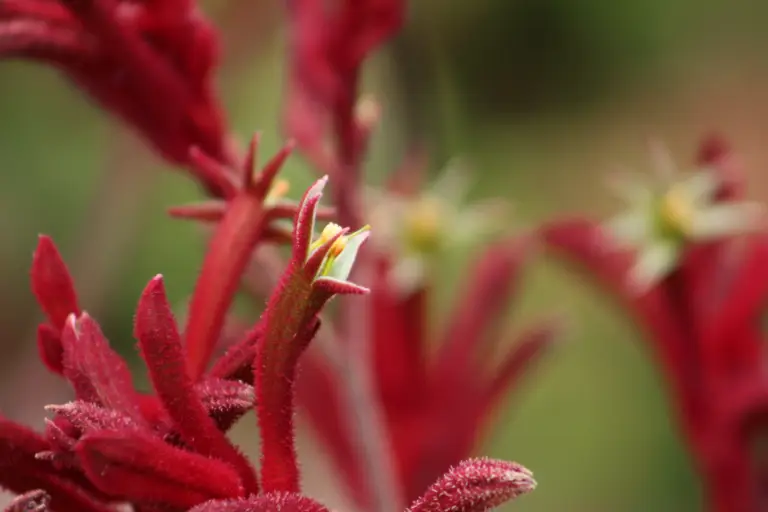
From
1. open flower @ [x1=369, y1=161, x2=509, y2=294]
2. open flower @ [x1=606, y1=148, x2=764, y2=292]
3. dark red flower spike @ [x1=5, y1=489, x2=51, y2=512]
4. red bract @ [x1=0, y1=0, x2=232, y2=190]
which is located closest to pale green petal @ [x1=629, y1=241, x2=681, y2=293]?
open flower @ [x1=606, y1=148, x2=764, y2=292]

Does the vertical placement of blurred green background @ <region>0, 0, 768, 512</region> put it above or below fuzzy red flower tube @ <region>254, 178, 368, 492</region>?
above

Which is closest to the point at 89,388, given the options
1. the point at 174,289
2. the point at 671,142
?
the point at 174,289

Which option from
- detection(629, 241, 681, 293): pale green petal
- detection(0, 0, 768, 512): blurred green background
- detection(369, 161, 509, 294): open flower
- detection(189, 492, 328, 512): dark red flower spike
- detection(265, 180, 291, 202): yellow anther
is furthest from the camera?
detection(0, 0, 768, 512): blurred green background

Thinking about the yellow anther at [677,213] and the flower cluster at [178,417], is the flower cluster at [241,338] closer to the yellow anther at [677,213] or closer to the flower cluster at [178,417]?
the flower cluster at [178,417]

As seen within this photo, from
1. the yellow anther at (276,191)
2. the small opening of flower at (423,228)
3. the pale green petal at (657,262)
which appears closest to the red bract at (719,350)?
the pale green petal at (657,262)

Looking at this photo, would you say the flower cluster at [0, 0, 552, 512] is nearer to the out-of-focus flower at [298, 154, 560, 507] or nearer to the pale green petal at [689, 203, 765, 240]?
the out-of-focus flower at [298, 154, 560, 507]

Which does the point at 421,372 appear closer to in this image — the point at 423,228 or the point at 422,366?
the point at 422,366
